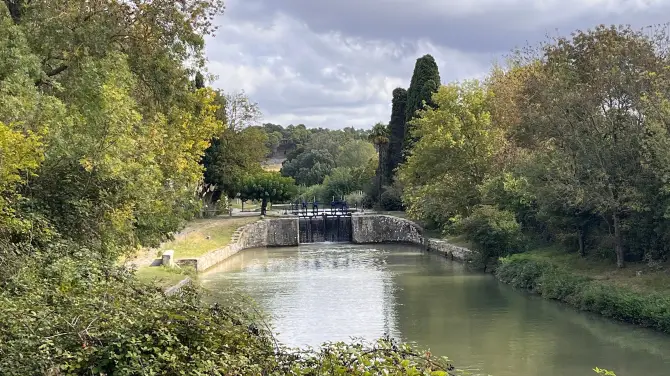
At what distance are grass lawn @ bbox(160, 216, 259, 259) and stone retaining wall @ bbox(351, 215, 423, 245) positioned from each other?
653 centimetres

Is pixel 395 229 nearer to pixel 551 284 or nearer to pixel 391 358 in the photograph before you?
pixel 551 284

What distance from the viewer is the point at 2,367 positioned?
6.74 metres

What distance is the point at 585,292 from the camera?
63.0 ft

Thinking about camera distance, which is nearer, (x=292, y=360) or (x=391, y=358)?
(x=391, y=358)

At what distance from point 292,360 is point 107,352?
1886 millimetres

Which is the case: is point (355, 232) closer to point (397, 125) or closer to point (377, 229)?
point (377, 229)

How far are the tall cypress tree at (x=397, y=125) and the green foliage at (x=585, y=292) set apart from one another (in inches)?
995

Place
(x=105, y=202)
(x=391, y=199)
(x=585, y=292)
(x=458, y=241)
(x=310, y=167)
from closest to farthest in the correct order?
1. (x=105, y=202)
2. (x=585, y=292)
3. (x=458, y=241)
4. (x=391, y=199)
5. (x=310, y=167)

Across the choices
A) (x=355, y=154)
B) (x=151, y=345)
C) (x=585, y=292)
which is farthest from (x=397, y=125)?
(x=151, y=345)

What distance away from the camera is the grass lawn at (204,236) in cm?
3294

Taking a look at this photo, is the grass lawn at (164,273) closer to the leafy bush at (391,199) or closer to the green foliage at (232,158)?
the green foliage at (232,158)

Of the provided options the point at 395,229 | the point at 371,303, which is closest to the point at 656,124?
the point at 371,303

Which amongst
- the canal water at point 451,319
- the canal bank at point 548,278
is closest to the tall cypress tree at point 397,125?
the canal bank at point 548,278

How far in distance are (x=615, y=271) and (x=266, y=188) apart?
1144 inches
